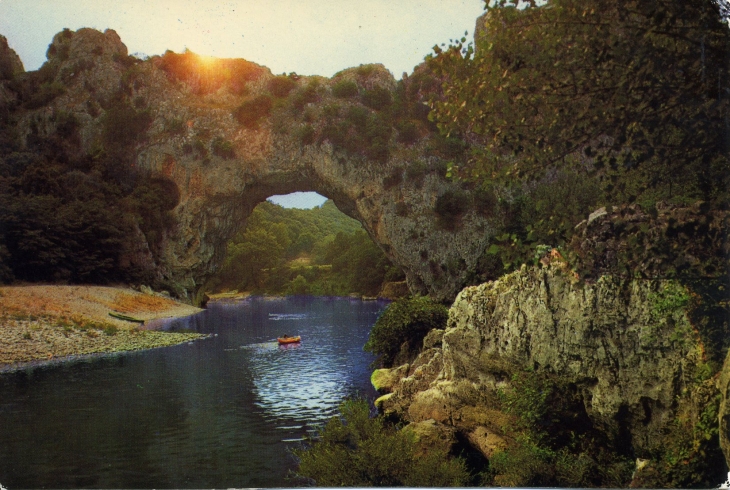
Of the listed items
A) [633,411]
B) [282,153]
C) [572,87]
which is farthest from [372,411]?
[282,153]

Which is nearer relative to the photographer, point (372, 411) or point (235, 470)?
point (235, 470)

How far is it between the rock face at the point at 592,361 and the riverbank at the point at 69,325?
7.42 m

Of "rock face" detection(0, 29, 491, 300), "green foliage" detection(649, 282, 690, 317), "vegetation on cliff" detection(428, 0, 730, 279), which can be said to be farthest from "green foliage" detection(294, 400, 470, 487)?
"rock face" detection(0, 29, 491, 300)

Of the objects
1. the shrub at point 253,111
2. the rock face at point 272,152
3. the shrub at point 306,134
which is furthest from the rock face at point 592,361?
the shrub at point 306,134

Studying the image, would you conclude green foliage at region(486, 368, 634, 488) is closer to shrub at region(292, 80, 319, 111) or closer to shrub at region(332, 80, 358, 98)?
shrub at region(332, 80, 358, 98)

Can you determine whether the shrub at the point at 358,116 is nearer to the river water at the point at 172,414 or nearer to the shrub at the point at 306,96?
the shrub at the point at 306,96

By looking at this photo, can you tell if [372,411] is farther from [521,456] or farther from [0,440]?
[0,440]

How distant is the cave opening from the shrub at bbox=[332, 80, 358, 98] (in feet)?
21.3

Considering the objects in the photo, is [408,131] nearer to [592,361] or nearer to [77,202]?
[77,202]

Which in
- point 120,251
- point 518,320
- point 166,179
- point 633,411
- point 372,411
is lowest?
point 372,411

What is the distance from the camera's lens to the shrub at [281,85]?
968 inches

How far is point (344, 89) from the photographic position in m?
24.6

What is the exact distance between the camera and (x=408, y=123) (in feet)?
70.6

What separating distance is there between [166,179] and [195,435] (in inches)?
811
